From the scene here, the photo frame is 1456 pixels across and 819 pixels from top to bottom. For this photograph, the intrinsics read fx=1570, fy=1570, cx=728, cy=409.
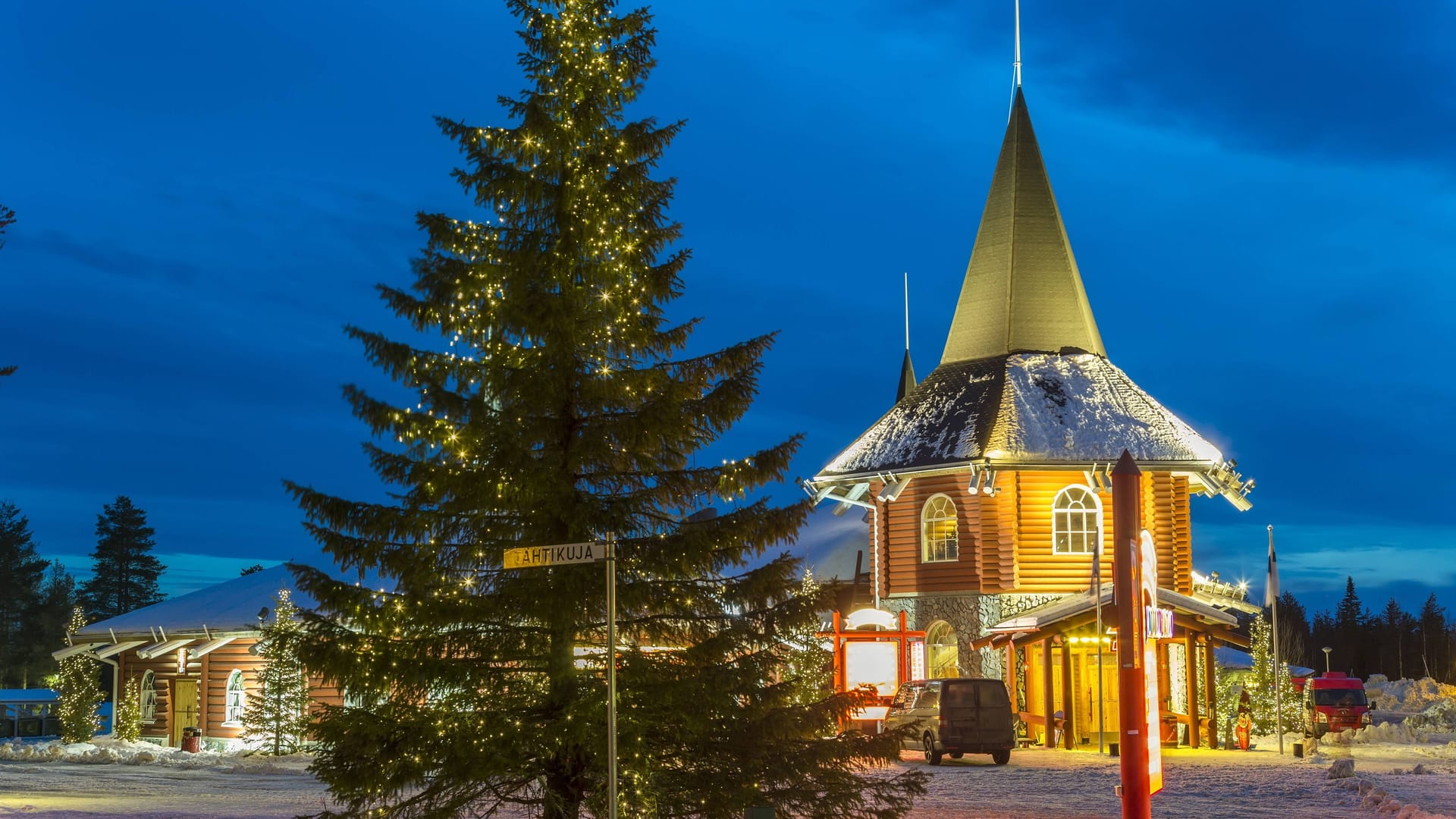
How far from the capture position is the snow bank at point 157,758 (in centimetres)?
3359

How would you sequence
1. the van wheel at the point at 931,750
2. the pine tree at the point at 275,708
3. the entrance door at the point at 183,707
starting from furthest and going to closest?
the entrance door at the point at 183,707
the pine tree at the point at 275,708
the van wheel at the point at 931,750

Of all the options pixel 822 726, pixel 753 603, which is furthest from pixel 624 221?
pixel 822 726

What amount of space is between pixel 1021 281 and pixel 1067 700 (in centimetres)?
1350

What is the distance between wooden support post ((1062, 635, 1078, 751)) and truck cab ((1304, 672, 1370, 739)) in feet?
51.7

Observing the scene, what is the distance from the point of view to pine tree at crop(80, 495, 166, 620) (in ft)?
349

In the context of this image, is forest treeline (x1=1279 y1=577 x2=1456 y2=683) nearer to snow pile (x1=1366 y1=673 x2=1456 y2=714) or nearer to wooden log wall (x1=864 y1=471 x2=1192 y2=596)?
snow pile (x1=1366 y1=673 x2=1456 y2=714)

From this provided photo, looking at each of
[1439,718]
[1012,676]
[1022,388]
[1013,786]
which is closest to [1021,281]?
[1022,388]

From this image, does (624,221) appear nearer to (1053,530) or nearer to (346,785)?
(346,785)

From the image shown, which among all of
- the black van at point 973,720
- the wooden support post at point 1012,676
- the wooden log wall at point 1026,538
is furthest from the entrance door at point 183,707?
the wooden support post at point 1012,676

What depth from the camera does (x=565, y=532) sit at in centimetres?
1623

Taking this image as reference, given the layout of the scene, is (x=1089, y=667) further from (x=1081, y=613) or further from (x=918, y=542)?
(x=918, y=542)

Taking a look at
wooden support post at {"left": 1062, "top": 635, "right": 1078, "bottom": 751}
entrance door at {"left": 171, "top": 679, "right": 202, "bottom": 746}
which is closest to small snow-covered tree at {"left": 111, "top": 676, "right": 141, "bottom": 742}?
entrance door at {"left": 171, "top": 679, "right": 202, "bottom": 746}

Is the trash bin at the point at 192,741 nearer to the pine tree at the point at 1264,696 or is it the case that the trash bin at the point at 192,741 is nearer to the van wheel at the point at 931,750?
the van wheel at the point at 931,750

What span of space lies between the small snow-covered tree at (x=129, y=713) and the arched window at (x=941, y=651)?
876 inches
